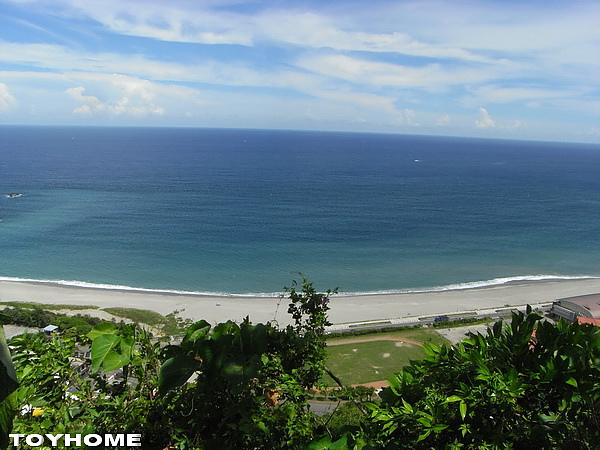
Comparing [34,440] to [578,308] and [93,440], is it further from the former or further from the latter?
[578,308]

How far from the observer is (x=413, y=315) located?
31750 millimetres

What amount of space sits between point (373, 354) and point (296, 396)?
22.4m

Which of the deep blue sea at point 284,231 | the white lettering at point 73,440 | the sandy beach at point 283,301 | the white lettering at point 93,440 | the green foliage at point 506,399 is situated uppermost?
the green foliage at point 506,399

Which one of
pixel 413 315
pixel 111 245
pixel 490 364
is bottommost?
pixel 413 315

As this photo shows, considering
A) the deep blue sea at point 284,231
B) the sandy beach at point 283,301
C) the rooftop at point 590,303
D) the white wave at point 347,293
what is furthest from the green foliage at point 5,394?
the white wave at point 347,293

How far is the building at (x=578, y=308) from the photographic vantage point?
27.8 m

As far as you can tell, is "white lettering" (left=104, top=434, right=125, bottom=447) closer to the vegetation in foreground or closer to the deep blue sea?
the vegetation in foreground

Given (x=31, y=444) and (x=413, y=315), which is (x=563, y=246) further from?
(x=31, y=444)

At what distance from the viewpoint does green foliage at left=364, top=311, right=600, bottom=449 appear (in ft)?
9.42

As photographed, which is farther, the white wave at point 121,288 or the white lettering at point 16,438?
the white wave at point 121,288

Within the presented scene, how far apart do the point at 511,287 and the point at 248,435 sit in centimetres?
3979

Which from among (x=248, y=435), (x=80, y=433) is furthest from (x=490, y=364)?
(x=80, y=433)

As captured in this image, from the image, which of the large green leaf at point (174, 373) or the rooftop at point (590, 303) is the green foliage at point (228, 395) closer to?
the large green leaf at point (174, 373)

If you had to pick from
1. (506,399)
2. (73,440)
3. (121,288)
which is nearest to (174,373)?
(73,440)
